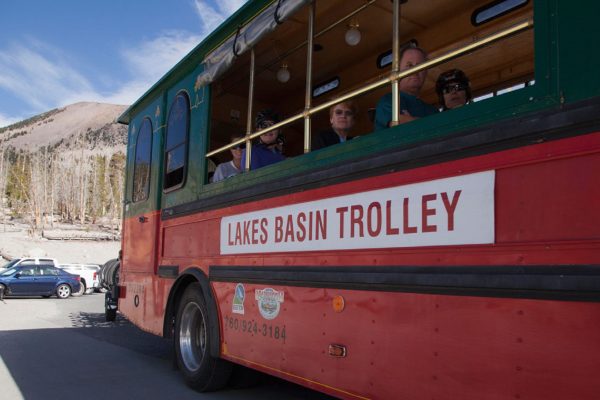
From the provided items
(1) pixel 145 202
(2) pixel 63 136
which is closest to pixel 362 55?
(1) pixel 145 202

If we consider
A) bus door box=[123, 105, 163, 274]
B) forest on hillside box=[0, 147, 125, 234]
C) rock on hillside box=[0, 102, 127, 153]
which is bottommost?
bus door box=[123, 105, 163, 274]

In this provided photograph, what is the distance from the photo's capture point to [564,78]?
204 cm

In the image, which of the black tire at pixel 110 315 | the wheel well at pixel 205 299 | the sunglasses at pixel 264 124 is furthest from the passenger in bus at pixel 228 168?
the black tire at pixel 110 315

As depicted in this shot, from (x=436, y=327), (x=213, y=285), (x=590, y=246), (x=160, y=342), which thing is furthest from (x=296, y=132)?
(x=590, y=246)

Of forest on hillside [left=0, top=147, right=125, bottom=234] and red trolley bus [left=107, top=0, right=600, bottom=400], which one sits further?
forest on hillside [left=0, top=147, right=125, bottom=234]

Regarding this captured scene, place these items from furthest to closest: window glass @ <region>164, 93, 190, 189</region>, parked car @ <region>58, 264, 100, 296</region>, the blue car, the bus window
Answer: parked car @ <region>58, 264, 100, 296</region> < the blue car < window glass @ <region>164, 93, 190, 189</region> < the bus window

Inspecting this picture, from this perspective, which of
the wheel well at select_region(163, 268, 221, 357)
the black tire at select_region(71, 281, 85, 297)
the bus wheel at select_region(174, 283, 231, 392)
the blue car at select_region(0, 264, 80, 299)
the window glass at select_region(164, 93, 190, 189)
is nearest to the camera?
the wheel well at select_region(163, 268, 221, 357)

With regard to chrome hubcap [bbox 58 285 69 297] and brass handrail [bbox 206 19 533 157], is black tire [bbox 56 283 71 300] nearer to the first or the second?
chrome hubcap [bbox 58 285 69 297]

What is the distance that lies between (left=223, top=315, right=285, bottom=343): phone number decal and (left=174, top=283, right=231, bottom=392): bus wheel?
422mm

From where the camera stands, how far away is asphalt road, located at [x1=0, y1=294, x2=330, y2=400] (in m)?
4.91

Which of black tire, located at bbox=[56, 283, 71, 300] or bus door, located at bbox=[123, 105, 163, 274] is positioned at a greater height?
bus door, located at bbox=[123, 105, 163, 274]

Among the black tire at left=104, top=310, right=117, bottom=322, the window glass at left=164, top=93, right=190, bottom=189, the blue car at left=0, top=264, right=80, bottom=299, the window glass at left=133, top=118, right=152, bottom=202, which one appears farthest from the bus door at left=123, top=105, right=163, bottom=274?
the blue car at left=0, top=264, right=80, bottom=299

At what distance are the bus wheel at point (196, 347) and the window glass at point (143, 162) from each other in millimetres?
1794

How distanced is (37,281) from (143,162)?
14064mm
